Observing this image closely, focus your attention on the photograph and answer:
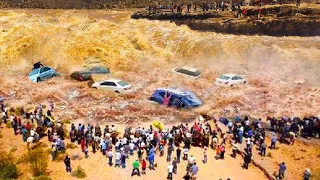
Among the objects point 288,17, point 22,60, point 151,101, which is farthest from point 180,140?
point 288,17

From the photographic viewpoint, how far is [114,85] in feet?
119

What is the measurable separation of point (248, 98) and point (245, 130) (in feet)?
21.6

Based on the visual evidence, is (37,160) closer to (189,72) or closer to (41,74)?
(41,74)

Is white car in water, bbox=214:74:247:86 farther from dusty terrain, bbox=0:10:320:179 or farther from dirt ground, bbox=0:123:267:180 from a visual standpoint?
dirt ground, bbox=0:123:267:180

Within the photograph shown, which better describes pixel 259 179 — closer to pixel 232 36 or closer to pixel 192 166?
pixel 192 166

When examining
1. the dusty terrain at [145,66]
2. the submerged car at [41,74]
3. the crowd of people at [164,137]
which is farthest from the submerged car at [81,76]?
the crowd of people at [164,137]

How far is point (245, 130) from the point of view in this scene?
96.7 feet

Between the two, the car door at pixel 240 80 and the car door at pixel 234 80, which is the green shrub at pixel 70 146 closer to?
the car door at pixel 234 80

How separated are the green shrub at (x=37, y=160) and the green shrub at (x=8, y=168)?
0.83 m

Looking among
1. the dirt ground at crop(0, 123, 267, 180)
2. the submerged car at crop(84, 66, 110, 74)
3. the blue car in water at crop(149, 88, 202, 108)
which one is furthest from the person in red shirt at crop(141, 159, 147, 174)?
the submerged car at crop(84, 66, 110, 74)

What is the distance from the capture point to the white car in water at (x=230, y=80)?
37.5 metres

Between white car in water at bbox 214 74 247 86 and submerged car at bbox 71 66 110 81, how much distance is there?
30.3 feet

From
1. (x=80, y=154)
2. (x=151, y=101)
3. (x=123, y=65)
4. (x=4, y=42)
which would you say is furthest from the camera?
(x=4, y=42)

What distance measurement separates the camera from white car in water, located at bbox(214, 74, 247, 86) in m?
37.5
